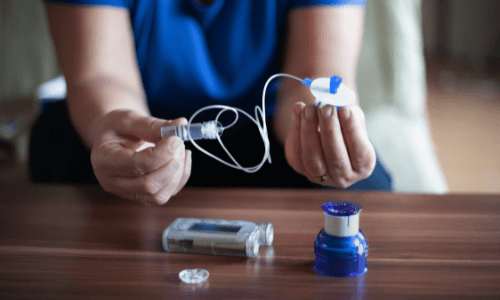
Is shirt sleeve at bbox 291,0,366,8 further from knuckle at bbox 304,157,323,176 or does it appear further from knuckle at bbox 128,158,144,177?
knuckle at bbox 128,158,144,177

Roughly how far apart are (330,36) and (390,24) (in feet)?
2.34

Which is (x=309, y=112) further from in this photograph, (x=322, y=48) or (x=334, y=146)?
(x=322, y=48)

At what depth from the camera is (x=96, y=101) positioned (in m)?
0.74

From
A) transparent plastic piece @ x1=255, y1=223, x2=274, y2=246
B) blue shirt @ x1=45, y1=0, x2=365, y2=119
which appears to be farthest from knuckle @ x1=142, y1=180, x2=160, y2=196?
blue shirt @ x1=45, y1=0, x2=365, y2=119

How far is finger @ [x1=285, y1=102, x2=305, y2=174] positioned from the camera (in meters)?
0.57

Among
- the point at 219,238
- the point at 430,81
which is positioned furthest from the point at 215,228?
the point at 430,81

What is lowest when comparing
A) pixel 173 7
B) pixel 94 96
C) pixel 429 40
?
pixel 429 40

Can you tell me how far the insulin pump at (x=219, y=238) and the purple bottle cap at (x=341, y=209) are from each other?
0.09m

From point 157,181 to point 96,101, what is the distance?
0.29m

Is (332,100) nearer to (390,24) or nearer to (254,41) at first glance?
(254,41)

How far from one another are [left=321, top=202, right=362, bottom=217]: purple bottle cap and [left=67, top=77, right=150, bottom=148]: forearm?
15.7 inches

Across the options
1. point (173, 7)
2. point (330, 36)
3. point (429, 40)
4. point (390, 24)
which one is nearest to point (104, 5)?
point (173, 7)

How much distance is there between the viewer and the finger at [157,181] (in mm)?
527

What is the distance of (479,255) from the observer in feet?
1.55
